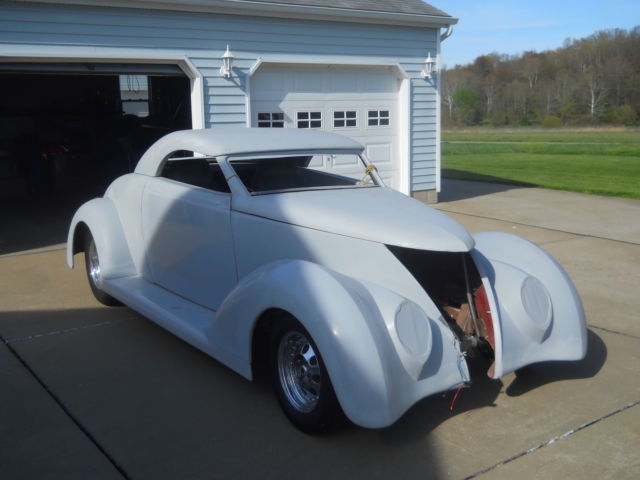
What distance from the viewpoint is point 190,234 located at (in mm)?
5113

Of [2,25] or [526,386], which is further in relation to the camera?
[2,25]

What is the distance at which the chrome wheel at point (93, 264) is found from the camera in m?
6.36

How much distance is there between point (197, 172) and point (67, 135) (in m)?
13.2

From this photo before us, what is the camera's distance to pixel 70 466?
11.5 ft

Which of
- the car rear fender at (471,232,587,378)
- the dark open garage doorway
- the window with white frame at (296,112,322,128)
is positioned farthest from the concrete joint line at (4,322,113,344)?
the window with white frame at (296,112,322,128)

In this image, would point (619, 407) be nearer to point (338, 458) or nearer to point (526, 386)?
point (526, 386)

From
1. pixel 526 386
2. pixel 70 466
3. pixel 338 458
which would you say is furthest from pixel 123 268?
pixel 526 386

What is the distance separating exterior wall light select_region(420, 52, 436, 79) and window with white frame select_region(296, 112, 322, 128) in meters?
2.13

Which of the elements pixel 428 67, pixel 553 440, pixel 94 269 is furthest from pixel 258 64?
pixel 553 440

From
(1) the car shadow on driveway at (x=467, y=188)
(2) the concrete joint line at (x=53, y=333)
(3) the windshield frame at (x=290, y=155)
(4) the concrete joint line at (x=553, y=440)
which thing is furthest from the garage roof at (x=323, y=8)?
(4) the concrete joint line at (x=553, y=440)

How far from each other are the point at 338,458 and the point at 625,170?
19623mm

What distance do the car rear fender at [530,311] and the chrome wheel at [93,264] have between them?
3578 millimetres

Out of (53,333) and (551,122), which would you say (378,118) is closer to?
(53,333)

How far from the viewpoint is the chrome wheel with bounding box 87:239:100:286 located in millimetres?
6355
